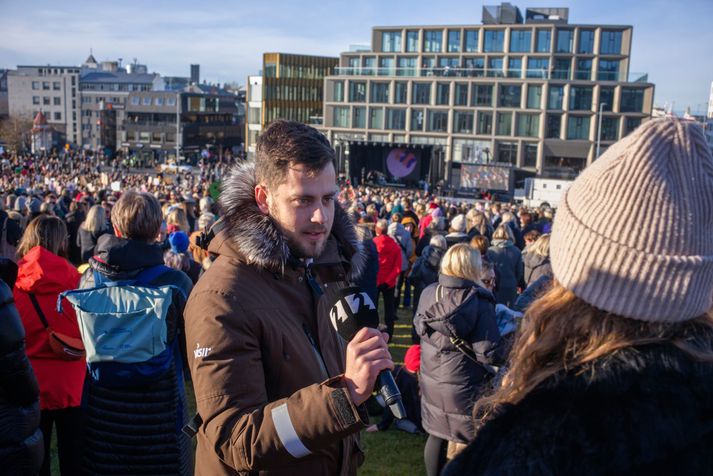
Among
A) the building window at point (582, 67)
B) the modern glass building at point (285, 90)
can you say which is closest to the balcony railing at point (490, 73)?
the building window at point (582, 67)

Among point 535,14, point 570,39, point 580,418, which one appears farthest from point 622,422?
point 535,14

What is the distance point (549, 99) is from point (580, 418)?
64.9 meters

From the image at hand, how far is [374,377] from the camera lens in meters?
2.00

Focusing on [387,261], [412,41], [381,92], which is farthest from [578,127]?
[387,261]

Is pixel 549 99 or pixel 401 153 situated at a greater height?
pixel 549 99

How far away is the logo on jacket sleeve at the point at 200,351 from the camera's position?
6.91ft

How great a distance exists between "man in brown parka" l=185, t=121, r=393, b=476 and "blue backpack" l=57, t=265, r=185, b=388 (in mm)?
1006

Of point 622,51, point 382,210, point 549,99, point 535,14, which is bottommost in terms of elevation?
point 382,210

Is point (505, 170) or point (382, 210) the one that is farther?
point (505, 170)

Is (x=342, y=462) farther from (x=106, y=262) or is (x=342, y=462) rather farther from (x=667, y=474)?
(x=106, y=262)

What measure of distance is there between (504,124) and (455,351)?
61829 millimetres

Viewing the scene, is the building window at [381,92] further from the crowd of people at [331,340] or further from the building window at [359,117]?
the crowd of people at [331,340]

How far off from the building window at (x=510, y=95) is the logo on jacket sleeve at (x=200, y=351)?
64.5 metres

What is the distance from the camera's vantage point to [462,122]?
213 feet
